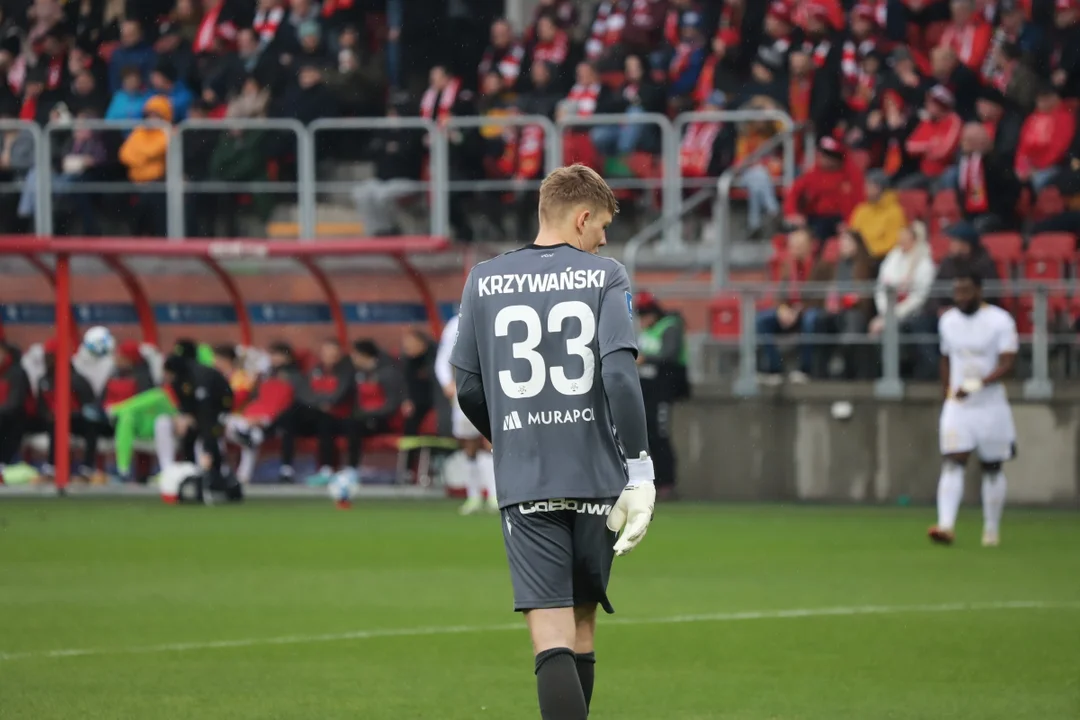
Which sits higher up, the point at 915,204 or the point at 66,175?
the point at 66,175

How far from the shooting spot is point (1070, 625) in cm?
1074

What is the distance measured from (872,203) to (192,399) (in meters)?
7.21

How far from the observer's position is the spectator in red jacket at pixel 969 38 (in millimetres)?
21984

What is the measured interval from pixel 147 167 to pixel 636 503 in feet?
59.6

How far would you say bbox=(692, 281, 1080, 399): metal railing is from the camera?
19.1 meters

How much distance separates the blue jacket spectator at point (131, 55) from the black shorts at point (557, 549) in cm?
2059

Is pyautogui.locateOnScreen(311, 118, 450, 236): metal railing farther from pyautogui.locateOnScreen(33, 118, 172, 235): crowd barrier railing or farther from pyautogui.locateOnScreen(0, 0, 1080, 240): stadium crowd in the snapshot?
pyautogui.locateOnScreen(33, 118, 172, 235): crowd barrier railing

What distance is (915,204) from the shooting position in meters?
20.9

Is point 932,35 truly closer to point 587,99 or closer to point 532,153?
point 587,99

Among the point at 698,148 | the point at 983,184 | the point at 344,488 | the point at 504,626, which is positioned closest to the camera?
the point at 504,626

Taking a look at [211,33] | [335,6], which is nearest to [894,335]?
[335,6]

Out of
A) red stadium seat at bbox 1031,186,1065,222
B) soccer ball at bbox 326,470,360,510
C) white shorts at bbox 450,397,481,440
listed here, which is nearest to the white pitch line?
white shorts at bbox 450,397,481,440

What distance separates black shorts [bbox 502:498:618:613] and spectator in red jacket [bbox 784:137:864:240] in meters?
15.3

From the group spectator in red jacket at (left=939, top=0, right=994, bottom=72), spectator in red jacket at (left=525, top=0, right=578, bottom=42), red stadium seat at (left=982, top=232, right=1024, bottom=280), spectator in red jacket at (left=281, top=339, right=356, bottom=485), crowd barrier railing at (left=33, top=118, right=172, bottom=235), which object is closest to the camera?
red stadium seat at (left=982, top=232, right=1024, bottom=280)
